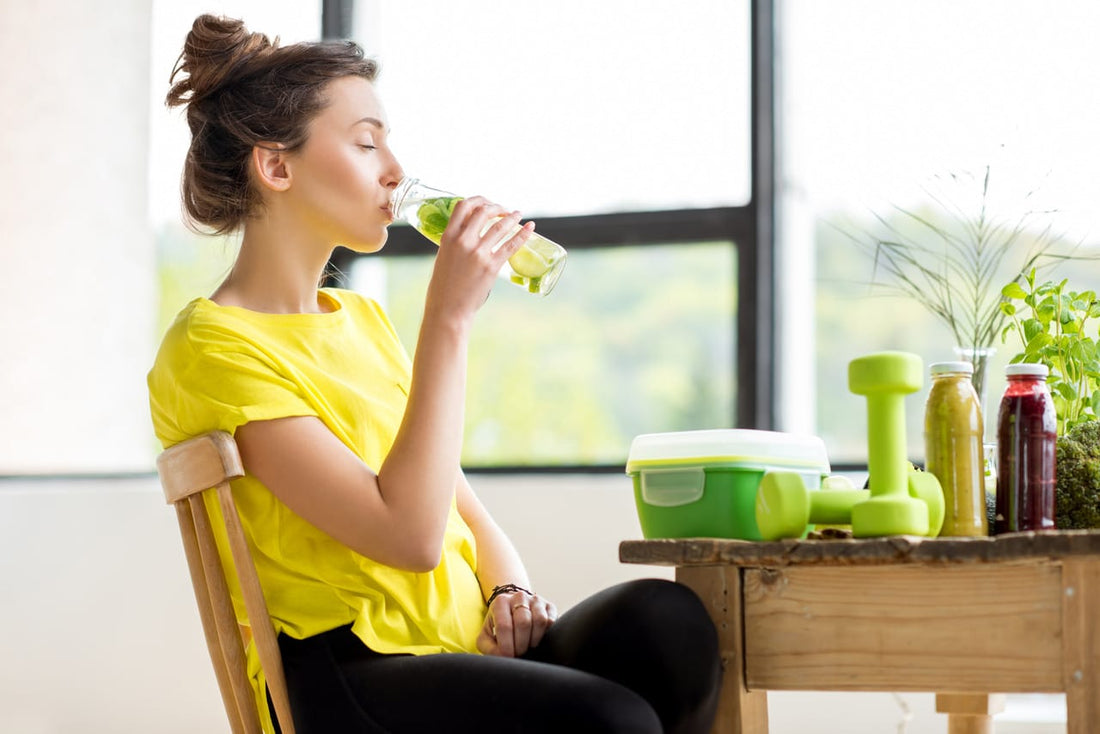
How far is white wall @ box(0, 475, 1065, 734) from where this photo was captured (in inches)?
94.8

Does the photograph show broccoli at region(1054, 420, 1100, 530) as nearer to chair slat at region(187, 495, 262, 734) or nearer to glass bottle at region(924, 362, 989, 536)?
glass bottle at region(924, 362, 989, 536)

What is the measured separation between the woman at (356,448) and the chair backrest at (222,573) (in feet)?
0.14

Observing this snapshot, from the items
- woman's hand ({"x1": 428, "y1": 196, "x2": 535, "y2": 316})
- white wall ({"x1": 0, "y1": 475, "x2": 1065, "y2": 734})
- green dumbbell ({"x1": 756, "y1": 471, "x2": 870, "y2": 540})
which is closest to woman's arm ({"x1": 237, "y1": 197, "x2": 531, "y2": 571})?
woman's hand ({"x1": 428, "y1": 196, "x2": 535, "y2": 316})

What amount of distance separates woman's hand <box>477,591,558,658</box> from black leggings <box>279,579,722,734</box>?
2.2 inches

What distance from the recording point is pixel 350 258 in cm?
259

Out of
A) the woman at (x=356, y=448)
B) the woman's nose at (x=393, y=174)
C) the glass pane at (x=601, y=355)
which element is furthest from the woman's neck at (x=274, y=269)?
the glass pane at (x=601, y=355)

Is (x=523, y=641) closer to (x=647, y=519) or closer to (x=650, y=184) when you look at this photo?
(x=647, y=519)

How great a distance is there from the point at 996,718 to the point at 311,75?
155cm

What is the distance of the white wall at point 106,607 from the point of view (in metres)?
2.41

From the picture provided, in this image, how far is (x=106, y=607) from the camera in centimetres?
249

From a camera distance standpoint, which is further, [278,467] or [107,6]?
[107,6]

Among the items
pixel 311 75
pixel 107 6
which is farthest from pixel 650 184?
pixel 107 6

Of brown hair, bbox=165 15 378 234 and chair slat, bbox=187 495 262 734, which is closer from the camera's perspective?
chair slat, bbox=187 495 262 734

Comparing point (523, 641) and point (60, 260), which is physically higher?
point (60, 260)
